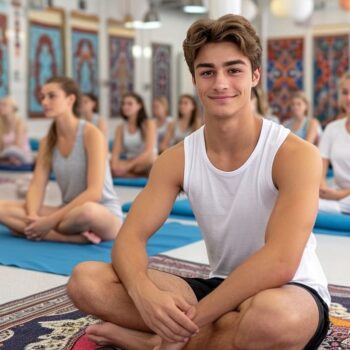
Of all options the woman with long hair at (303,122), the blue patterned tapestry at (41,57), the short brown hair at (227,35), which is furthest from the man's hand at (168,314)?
the blue patterned tapestry at (41,57)

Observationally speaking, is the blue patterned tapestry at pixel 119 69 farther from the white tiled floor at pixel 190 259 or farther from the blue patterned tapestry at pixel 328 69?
the white tiled floor at pixel 190 259

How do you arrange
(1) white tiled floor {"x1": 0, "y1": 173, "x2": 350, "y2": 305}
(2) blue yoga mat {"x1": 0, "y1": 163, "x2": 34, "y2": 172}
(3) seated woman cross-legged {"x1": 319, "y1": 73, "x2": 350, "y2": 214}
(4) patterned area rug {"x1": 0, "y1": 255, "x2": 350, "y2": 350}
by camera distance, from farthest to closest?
(2) blue yoga mat {"x1": 0, "y1": 163, "x2": 34, "y2": 172} < (3) seated woman cross-legged {"x1": 319, "y1": 73, "x2": 350, "y2": 214} < (1) white tiled floor {"x1": 0, "y1": 173, "x2": 350, "y2": 305} < (4) patterned area rug {"x1": 0, "y1": 255, "x2": 350, "y2": 350}

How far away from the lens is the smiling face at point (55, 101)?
13.5ft

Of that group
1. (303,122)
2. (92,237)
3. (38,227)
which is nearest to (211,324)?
(92,237)

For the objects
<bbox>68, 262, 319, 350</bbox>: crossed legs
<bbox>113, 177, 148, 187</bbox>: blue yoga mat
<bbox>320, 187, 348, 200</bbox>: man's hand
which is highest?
<bbox>68, 262, 319, 350</bbox>: crossed legs

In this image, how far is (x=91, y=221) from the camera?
396 cm

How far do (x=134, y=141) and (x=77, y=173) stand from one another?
10.7 ft

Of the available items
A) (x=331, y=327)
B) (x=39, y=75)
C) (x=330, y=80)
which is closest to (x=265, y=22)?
(x=330, y=80)

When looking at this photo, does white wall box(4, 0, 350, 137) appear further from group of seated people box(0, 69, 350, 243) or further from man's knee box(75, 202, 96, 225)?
man's knee box(75, 202, 96, 225)

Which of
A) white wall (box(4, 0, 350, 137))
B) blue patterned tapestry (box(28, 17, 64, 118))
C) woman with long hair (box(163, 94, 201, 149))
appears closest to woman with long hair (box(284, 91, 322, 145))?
woman with long hair (box(163, 94, 201, 149))

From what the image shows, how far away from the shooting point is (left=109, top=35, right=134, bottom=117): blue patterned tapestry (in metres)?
11.7

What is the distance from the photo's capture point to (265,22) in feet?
42.6

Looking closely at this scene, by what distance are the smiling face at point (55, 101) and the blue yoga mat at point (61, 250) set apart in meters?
0.80

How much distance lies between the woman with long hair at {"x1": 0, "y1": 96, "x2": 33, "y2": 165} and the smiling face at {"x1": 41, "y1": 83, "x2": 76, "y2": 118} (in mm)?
4254
